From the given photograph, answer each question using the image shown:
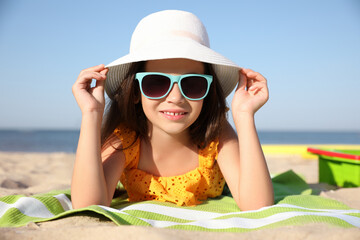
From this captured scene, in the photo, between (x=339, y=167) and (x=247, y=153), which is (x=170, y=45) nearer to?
(x=247, y=153)

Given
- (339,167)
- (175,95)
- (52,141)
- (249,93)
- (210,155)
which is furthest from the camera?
(52,141)

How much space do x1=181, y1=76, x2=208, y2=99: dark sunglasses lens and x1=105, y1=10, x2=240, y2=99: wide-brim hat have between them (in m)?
0.14

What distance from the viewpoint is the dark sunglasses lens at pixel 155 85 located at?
1870 mm

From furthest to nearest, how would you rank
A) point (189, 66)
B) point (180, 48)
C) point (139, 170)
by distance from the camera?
1. point (139, 170)
2. point (189, 66)
3. point (180, 48)

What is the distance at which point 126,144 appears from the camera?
2172mm

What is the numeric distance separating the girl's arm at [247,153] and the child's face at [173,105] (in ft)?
1.03

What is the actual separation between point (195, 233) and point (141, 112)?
1.27m

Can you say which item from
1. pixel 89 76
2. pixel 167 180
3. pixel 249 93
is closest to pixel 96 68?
pixel 89 76

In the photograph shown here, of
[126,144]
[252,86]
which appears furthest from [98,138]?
[252,86]

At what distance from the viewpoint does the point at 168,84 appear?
73.5 inches

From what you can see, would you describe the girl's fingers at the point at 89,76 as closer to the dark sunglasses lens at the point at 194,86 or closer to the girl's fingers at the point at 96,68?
the girl's fingers at the point at 96,68

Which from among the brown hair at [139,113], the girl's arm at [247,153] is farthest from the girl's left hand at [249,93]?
the brown hair at [139,113]

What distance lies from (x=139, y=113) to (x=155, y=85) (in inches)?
17.8

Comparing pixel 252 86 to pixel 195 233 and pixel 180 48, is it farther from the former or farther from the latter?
pixel 195 233
